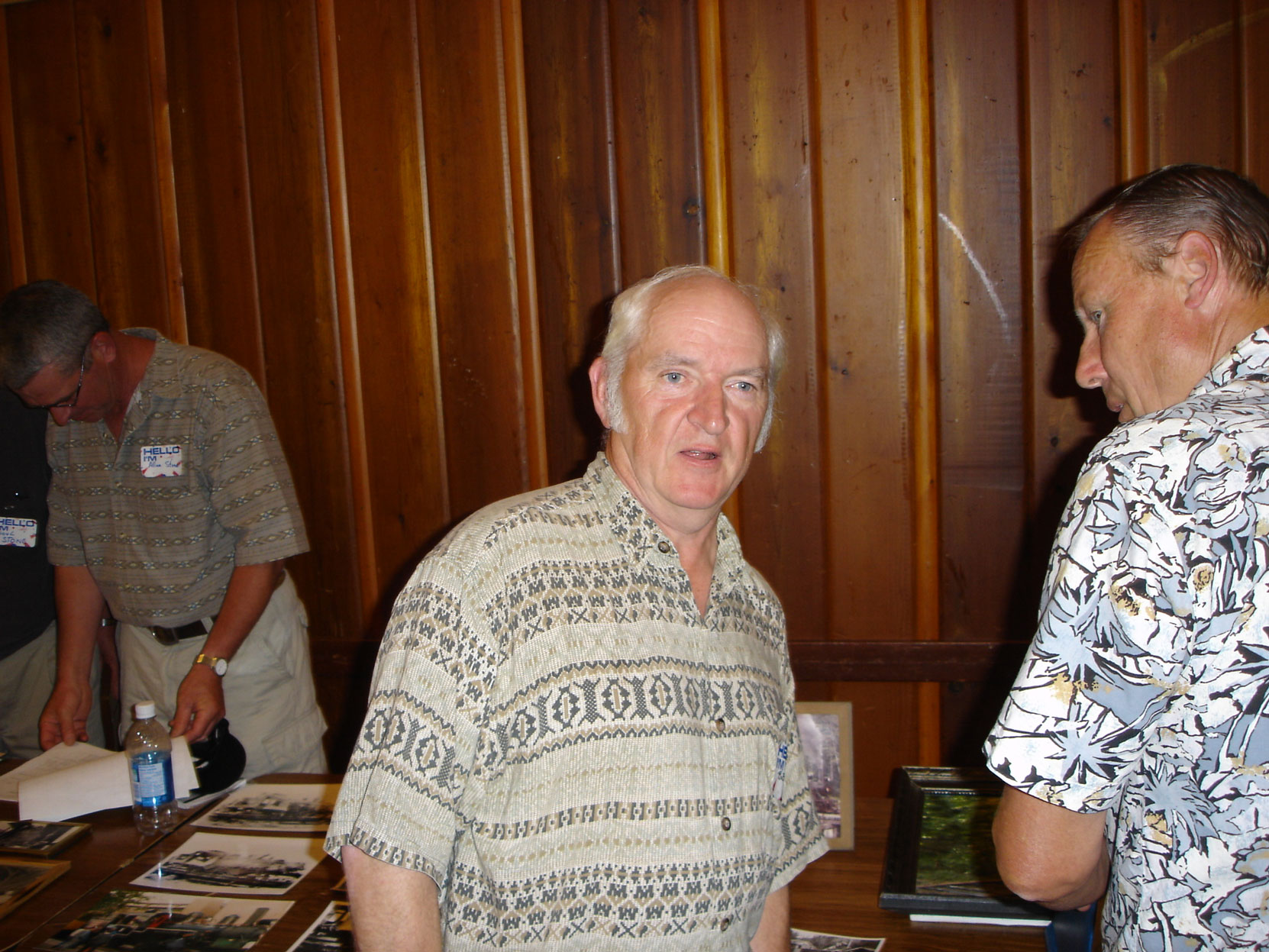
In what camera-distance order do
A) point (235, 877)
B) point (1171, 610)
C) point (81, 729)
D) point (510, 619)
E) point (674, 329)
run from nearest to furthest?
point (1171, 610) < point (510, 619) < point (674, 329) < point (235, 877) < point (81, 729)

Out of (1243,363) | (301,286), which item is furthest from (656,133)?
(1243,363)

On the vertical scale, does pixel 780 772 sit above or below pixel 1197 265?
below

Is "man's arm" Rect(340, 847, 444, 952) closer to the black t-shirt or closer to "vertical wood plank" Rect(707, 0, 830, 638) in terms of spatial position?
"vertical wood plank" Rect(707, 0, 830, 638)

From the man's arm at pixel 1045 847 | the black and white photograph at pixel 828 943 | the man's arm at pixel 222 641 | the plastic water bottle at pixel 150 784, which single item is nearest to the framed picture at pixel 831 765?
the black and white photograph at pixel 828 943

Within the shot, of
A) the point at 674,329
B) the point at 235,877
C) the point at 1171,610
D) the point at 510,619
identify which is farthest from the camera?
the point at 235,877

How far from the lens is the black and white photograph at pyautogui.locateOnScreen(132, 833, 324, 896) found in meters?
1.54

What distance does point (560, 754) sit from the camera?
113 centimetres

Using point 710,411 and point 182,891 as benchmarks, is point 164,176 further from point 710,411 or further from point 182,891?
point 710,411

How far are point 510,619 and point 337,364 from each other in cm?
200

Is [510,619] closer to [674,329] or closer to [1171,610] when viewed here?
[674,329]

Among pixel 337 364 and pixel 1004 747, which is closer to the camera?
pixel 1004 747

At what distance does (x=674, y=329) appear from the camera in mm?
1336

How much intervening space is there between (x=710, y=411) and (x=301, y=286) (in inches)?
80.7

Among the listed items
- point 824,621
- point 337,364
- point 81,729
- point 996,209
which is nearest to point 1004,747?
point 824,621
